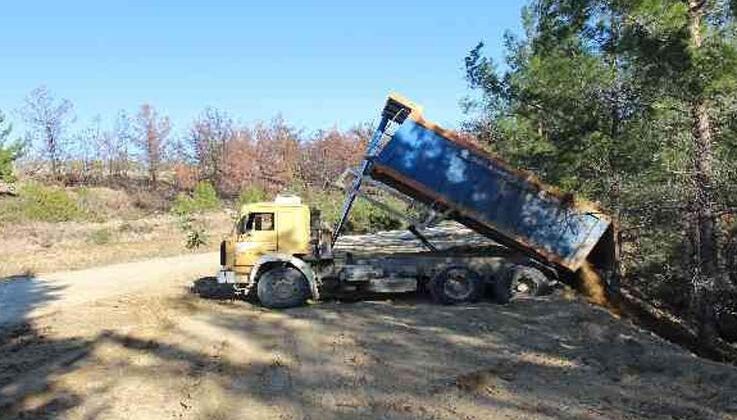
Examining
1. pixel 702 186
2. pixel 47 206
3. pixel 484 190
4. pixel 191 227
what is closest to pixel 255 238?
pixel 484 190

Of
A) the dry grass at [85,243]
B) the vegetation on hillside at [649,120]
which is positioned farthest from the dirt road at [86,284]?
the vegetation on hillside at [649,120]

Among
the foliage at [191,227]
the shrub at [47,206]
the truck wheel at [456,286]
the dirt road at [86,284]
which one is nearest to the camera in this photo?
the truck wheel at [456,286]

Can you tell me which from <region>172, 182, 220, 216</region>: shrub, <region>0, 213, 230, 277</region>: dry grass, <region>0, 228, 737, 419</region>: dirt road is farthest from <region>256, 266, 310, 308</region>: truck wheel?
<region>172, 182, 220, 216</region>: shrub

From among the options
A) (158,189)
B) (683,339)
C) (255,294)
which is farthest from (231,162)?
(683,339)

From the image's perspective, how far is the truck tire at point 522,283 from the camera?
1388cm

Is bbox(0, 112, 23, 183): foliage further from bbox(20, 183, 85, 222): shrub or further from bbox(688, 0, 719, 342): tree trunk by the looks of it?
bbox(688, 0, 719, 342): tree trunk

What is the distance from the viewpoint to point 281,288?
13719 millimetres

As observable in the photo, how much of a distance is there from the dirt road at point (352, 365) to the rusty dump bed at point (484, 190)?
3.80 feet

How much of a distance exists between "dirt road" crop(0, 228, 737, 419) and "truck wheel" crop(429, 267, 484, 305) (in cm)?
53

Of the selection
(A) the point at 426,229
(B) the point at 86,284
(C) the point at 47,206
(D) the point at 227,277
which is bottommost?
(B) the point at 86,284

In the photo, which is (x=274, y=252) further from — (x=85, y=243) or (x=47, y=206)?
(x=47, y=206)

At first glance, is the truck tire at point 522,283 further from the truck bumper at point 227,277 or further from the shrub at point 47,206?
the shrub at point 47,206

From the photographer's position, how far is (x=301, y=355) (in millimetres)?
9992

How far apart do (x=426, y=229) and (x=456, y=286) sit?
4.08 feet
